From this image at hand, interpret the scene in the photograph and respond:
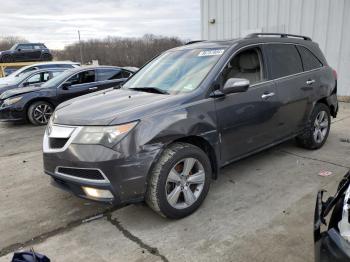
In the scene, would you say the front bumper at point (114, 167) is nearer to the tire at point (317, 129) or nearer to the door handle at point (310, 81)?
the door handle at point (310, 81)

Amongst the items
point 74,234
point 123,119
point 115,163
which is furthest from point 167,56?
point 74,234

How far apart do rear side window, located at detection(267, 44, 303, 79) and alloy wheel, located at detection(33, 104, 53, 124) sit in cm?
656

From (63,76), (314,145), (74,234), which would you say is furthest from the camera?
(63,76)

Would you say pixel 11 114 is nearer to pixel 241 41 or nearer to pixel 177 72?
pixel 177 72

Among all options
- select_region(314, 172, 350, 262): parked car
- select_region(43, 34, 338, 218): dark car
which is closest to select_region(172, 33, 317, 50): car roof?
select_region(43, 34, 338, 218): dark car

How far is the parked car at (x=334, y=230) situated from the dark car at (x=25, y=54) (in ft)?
74.7

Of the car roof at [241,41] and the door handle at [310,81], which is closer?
the car roof at [241,41]

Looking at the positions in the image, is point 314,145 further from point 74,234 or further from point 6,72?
point 6,72

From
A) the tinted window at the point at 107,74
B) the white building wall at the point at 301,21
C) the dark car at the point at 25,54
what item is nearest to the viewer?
the white building wall at the point at 301,21

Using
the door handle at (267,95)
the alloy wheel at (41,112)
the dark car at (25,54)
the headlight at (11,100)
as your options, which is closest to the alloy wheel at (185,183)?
the door handle at (267,95)

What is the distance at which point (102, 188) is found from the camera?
296 cm

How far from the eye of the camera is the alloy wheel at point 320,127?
520 cm

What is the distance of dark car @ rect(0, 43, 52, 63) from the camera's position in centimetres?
2117

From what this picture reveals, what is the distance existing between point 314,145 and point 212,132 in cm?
248
